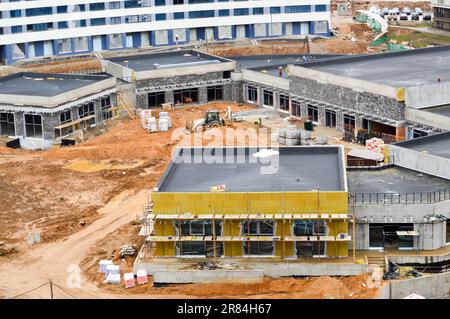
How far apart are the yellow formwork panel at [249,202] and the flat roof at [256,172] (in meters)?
1.14

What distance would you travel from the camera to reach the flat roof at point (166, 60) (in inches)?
3216

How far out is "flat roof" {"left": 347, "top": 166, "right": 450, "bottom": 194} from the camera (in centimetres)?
4328

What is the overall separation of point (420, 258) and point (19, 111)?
38.7 meters

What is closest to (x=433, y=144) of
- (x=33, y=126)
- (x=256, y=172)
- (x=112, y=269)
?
(x=256, y=172)

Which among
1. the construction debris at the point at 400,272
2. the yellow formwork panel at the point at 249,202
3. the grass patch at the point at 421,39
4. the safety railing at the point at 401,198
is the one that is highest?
the yellow formwork panel at the point at 249,202

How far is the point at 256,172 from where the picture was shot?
4478 centimetres

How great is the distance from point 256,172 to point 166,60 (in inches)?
1689

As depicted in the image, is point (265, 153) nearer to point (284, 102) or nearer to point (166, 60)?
point (284, 102)

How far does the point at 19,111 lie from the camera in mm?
68688

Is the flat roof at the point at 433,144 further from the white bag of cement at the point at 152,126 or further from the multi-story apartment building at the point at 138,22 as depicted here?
the multi-story apartment building at the point at 138,22

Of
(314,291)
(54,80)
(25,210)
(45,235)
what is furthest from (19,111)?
(314,291)

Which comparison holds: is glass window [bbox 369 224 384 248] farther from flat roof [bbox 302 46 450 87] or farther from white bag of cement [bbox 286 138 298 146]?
flat roof [bbox 302 46 450 87]

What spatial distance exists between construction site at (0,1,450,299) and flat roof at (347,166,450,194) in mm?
125

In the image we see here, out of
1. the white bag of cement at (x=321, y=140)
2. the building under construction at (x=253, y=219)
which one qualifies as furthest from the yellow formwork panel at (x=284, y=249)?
the white bag of cement at (x=321, y=140)
